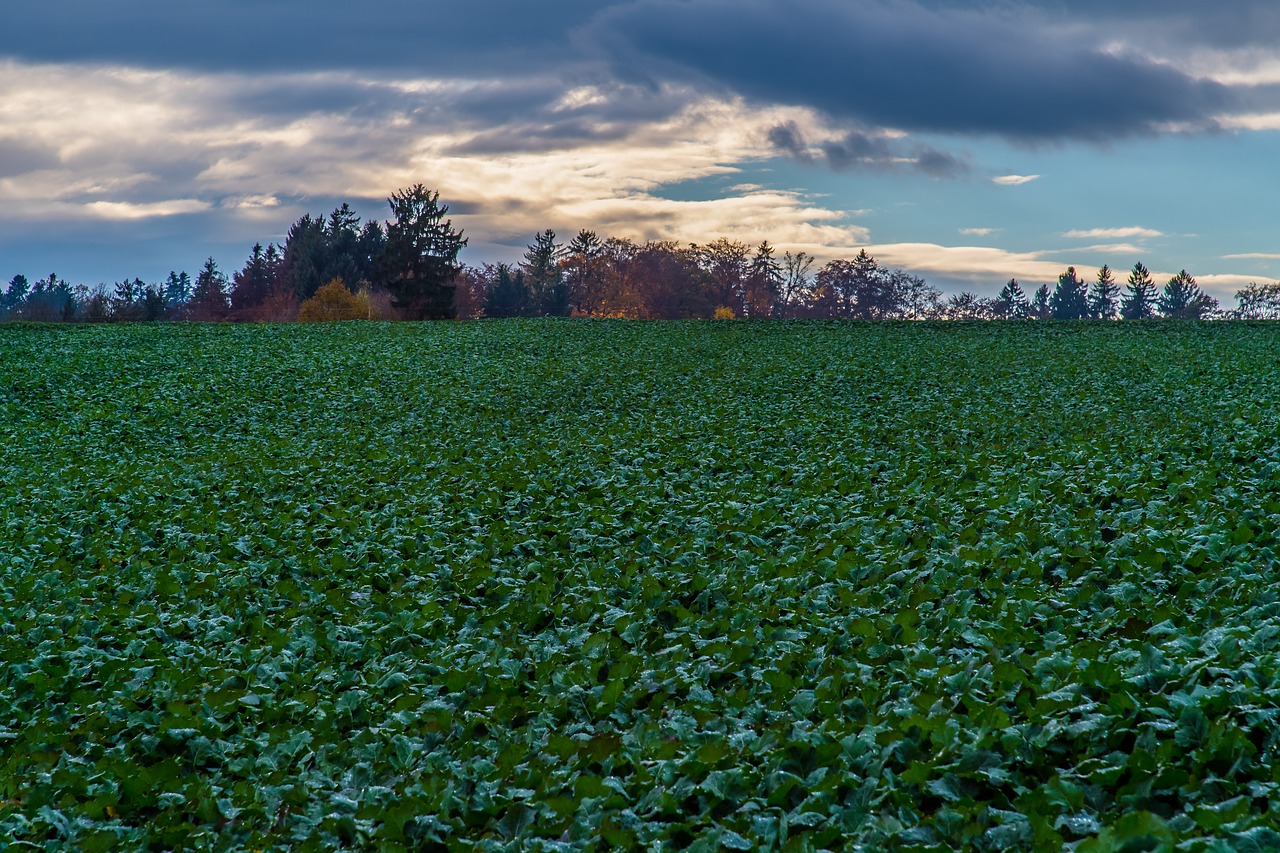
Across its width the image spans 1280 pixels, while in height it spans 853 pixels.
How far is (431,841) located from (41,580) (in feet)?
27.1

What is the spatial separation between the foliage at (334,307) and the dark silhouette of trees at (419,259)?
4894mm

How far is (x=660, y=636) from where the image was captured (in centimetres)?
736

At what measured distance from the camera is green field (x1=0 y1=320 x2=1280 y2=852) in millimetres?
4352

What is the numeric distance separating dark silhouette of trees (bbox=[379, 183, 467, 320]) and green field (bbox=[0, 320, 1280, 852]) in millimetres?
44462

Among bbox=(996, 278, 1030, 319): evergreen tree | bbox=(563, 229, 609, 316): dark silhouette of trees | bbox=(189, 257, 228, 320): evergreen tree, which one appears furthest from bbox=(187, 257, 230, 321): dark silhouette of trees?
bbox=(996, 278, 1030, 319): evergreen tree

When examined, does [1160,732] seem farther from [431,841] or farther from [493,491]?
[493,491]

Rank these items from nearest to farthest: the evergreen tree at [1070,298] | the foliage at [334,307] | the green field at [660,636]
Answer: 1. the green field at [660,636]
2. the foliage at [334,307]
3. the evergreen tree at [1070,298]

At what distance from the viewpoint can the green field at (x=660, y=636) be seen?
14.3 feet

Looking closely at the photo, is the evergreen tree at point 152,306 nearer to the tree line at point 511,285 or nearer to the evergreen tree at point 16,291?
the tree line at point 511,285

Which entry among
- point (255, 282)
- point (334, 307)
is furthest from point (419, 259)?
point (255, 282)

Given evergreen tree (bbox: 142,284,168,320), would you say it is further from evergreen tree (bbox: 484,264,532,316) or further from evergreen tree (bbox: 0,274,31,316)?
evergreen tree (bbox: 0,274,31,316)

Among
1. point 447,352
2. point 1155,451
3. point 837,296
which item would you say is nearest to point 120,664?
point 1155,451

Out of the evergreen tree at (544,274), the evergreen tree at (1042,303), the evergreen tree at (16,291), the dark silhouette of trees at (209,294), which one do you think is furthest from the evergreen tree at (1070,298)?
the evergreen tree at (16,291)

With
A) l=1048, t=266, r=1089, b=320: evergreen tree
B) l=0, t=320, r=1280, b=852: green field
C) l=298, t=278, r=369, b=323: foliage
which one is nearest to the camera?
l=0, t=320, r=1280, b=852: green field
